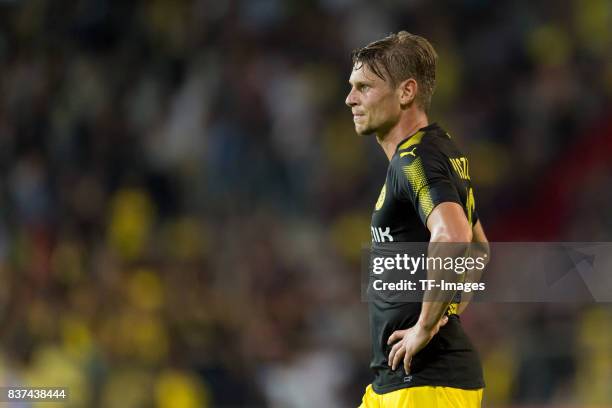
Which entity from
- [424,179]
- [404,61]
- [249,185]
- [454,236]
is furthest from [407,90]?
[249,185]

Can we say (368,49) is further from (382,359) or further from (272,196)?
(272,196)

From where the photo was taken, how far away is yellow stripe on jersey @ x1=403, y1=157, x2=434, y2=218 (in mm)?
3258

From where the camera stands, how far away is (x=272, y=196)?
28.3 ft

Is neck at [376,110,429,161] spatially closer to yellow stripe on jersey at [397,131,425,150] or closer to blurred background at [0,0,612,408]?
yellow stripe on jersey at [397,131,425,150]

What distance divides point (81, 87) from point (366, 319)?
390 cm

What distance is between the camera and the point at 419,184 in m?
3.30

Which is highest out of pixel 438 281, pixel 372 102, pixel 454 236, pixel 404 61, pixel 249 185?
pixel 249 185

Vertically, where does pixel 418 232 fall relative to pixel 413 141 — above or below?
below

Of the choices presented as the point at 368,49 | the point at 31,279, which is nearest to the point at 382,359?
the point at 368,49

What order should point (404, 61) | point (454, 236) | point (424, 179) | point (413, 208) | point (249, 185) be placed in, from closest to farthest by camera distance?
point (454, 236), point (424, 179), point (413, 208), point (404, 61), point (249, 185)

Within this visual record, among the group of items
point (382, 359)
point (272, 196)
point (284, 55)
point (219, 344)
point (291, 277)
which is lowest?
point (382, 359)

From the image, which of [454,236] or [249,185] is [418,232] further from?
[249,185]

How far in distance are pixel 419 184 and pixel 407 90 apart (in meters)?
0.43

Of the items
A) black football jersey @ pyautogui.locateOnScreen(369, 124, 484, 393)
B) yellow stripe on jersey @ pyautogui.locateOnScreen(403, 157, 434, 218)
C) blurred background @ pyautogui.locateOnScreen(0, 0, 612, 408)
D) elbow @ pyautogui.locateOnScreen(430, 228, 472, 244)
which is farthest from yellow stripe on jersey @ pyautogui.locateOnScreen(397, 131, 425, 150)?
blurred background @ pyautogui.locateOnScreen(0, 0, 612, 408)
